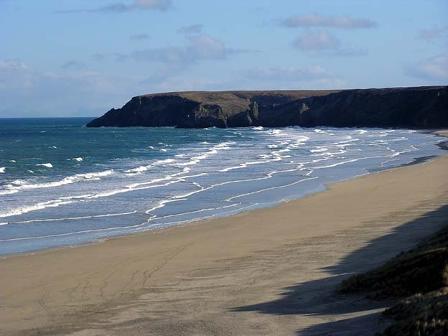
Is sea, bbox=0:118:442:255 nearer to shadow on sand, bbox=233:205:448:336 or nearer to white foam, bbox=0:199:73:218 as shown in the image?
white foam, bbox=0:199:73:218

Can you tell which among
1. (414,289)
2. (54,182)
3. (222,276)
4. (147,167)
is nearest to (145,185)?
(54,182)

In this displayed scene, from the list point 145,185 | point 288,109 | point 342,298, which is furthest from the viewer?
point 288,109

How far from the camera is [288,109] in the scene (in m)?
133

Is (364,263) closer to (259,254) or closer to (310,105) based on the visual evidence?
(259,254)

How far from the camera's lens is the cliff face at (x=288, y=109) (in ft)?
367

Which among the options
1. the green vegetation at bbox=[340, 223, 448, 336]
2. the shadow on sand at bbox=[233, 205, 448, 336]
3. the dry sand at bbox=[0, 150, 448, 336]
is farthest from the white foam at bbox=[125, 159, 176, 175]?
the green vegetation at bbox=[340, 223, 448, 336]

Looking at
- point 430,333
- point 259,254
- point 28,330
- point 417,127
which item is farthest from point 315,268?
point 417,127

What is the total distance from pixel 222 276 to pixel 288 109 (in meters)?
119

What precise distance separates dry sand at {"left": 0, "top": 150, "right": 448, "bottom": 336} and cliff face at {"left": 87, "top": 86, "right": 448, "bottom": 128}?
85352 millimetres

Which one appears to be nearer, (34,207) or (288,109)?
(34,207)

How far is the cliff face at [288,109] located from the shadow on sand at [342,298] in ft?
291

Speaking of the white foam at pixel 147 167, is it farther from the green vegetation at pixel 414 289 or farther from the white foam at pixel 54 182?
the green vegetation at pixel 414 289

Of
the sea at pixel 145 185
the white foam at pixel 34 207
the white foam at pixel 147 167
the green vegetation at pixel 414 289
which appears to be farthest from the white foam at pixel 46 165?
the green vegetation at pixel 414 289

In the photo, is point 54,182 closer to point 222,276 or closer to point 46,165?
point 46,165
